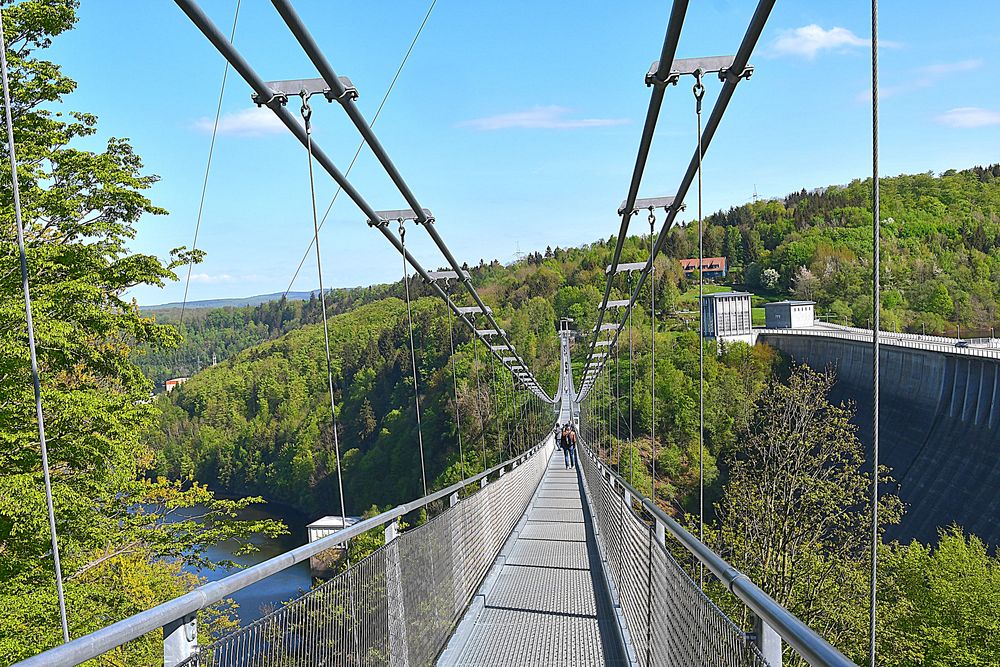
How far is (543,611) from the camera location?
435 centimetres

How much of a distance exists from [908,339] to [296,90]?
129ft

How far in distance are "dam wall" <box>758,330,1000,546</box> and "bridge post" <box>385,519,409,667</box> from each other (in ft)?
66.7

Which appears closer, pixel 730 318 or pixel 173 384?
pixel 173 384

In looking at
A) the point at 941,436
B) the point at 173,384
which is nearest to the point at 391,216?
the point at 941,436

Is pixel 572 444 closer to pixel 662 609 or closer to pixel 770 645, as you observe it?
pixel 662 609

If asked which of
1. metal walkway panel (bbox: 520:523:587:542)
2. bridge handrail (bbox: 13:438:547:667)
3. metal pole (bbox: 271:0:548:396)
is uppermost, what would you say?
metal pole (bbox: 271:0:548:396)

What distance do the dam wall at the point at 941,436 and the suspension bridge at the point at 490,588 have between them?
17958 mm

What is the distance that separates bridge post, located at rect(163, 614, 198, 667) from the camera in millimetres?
1332

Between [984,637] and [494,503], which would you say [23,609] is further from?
[984,637]

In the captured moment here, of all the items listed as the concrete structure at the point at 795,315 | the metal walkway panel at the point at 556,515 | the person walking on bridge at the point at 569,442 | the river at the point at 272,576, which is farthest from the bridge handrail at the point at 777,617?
the concrete structure at the point at 795,315

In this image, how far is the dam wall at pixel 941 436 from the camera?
2322cm

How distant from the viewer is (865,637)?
576 inches

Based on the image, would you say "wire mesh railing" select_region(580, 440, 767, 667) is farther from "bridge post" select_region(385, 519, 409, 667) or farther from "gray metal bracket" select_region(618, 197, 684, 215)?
"gray metal bracket" select_region(618, 197, 684, 215)

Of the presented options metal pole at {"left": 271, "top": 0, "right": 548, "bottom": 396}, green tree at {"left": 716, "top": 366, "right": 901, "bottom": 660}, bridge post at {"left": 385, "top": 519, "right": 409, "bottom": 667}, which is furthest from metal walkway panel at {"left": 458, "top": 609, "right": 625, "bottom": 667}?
green tree at {"left": 716, "top": 366, "right": 901, "bottom": 660}
